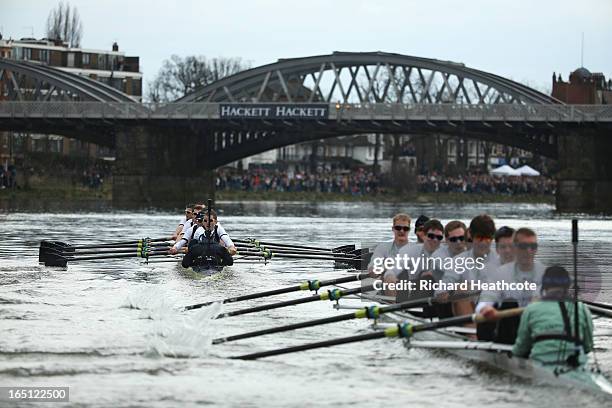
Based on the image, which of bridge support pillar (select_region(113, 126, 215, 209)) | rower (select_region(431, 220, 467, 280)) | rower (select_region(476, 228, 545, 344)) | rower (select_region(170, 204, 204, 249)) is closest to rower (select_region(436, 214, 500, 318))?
rower (select_region(431, 220, 467, 280))

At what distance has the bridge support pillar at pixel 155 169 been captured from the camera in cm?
8506

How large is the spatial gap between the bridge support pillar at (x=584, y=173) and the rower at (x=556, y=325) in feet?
222

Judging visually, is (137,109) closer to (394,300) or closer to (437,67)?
(437,67)

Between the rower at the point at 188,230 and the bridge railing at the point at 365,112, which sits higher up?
the bridge railing at the point at 365,112

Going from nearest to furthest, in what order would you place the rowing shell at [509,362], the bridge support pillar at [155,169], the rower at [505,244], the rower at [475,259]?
the rowing shell at [509,362] < the rower at [505,244] < the rower at [475,259] < the bridge support pillar at [155,169]

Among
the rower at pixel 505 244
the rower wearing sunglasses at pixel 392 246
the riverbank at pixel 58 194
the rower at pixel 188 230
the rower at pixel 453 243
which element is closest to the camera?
the rower at pixel 505 244

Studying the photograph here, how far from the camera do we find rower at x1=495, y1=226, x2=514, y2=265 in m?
12.5

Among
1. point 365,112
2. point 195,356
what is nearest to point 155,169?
point 365,112

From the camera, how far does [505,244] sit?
12.6 meters

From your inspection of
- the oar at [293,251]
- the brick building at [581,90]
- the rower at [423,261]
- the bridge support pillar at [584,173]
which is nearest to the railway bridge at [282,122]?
the bridge support pillar at [584,173]

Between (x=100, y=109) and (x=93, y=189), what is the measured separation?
9.24 meters

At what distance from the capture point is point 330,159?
17012 centimetres

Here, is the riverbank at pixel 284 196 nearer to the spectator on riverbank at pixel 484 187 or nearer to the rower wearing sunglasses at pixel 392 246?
the spectator on riverbank at pixel 484 187

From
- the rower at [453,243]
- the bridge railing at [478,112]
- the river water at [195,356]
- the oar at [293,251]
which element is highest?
the bridge railing at [478,112]
